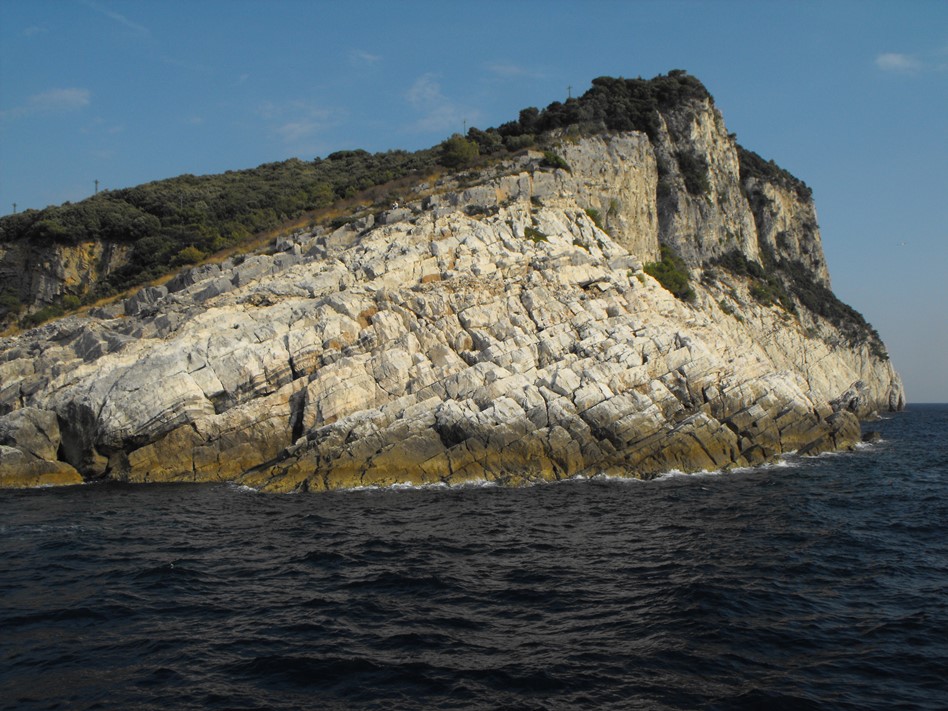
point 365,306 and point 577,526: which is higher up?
point 365,306

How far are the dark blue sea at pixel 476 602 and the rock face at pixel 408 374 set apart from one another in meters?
4.48

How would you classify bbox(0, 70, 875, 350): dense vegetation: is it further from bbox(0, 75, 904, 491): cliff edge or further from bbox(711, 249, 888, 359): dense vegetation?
bbox(0, 75, 904, 491): cliff edge

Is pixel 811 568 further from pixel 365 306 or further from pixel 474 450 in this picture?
pixel 365 306

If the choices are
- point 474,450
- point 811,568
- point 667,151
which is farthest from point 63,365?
point 667,151

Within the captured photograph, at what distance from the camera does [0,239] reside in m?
64.6

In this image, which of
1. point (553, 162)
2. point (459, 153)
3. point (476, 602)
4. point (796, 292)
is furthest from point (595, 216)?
point (476, 602)

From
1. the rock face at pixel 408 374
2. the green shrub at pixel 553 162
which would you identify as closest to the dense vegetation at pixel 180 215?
the green shrub at pixel 553 162

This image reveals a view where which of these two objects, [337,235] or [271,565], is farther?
[337,235]

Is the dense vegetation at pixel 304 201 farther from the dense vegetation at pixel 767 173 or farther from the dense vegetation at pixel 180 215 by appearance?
the dense vegetation at pixel 767 173

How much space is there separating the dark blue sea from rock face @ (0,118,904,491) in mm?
4477

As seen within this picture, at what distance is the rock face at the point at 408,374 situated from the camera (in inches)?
1189

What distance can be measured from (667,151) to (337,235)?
37.2m

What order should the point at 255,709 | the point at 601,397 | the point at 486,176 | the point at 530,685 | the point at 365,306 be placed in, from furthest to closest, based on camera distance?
the point at 486,176 → the point at 365,306 → the point at 601,397 → the point at 530,685 → the point at 255,709

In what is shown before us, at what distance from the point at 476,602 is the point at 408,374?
18.6 meters
